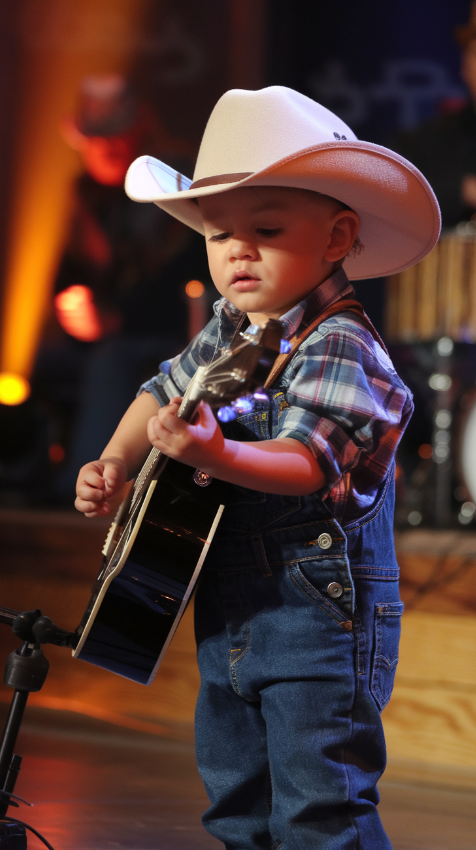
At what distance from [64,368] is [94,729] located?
266 cm

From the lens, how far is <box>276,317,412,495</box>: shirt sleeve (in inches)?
40.2

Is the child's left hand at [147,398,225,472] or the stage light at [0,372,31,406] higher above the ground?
the stage light at [0,372,31,406]

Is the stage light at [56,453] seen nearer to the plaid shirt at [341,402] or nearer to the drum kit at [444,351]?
the drum kit at [444,351]

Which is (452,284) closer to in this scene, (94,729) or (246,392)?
(94,729)

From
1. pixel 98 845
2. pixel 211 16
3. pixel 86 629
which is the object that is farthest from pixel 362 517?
pixel 211 16

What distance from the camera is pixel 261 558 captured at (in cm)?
114

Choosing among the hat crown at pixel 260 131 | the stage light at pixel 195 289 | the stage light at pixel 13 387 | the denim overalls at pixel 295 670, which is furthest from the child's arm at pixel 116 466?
the stage light at pixel 13 387

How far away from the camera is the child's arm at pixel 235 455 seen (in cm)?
91

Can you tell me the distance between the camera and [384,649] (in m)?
1.17

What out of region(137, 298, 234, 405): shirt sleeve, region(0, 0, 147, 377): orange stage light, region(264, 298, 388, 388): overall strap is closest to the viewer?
region(264, 298, 388, 388): overall strap

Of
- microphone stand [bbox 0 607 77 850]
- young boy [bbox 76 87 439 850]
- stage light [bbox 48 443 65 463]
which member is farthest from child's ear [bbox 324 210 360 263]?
stage light [bbox 48 443 65 463]

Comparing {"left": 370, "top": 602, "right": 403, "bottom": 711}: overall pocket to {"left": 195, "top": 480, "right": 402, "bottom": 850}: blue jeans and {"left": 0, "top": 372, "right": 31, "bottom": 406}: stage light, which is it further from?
{"left": 0, "top": 372, "right": 31, "bottom": 406}: stage light

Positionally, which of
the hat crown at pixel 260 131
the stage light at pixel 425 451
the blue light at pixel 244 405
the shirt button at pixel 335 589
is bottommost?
the shirt button at pixel 335 589

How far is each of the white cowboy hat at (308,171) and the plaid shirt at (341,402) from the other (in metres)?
0.12
